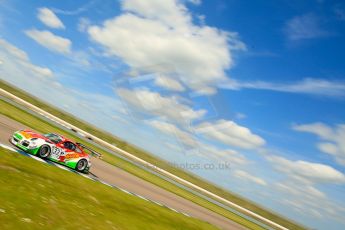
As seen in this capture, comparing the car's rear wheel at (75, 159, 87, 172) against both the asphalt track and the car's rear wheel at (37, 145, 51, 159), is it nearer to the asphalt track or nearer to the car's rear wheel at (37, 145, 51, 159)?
the asphalt track

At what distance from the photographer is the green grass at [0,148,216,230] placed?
9383mm

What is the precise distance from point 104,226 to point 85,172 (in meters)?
11.7

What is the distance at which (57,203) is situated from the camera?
11664 millimetres

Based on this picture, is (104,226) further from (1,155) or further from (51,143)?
(51,143)

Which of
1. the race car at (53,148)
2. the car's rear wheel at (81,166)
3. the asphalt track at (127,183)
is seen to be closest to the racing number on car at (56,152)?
the race car at (53,148)

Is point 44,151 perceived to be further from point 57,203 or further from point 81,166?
point 57,203

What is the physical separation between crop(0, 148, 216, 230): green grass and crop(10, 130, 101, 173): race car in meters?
2.60

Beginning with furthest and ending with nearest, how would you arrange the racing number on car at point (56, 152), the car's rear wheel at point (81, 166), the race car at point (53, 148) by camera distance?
the car's rear wheel at point (81, 166), the racing number on car at point (56, 152), the race car at point (53, 148)

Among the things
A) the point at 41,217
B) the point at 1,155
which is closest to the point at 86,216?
the point at 41,217

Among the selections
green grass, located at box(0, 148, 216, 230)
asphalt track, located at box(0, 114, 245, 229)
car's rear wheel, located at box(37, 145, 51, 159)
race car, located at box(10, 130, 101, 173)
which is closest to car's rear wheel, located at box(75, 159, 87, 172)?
race car, located at box(10, 130, 101, 173)

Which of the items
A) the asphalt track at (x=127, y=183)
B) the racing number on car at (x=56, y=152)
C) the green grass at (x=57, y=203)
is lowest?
the green grass at (x=57, y=203)

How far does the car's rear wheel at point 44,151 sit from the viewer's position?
20141 millimetres

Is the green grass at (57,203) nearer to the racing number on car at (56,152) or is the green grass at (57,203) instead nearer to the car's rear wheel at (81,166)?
the racing number on car at (56,152)

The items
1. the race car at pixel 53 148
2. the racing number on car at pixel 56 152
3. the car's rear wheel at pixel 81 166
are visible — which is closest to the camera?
the race car at pixel 53 148
